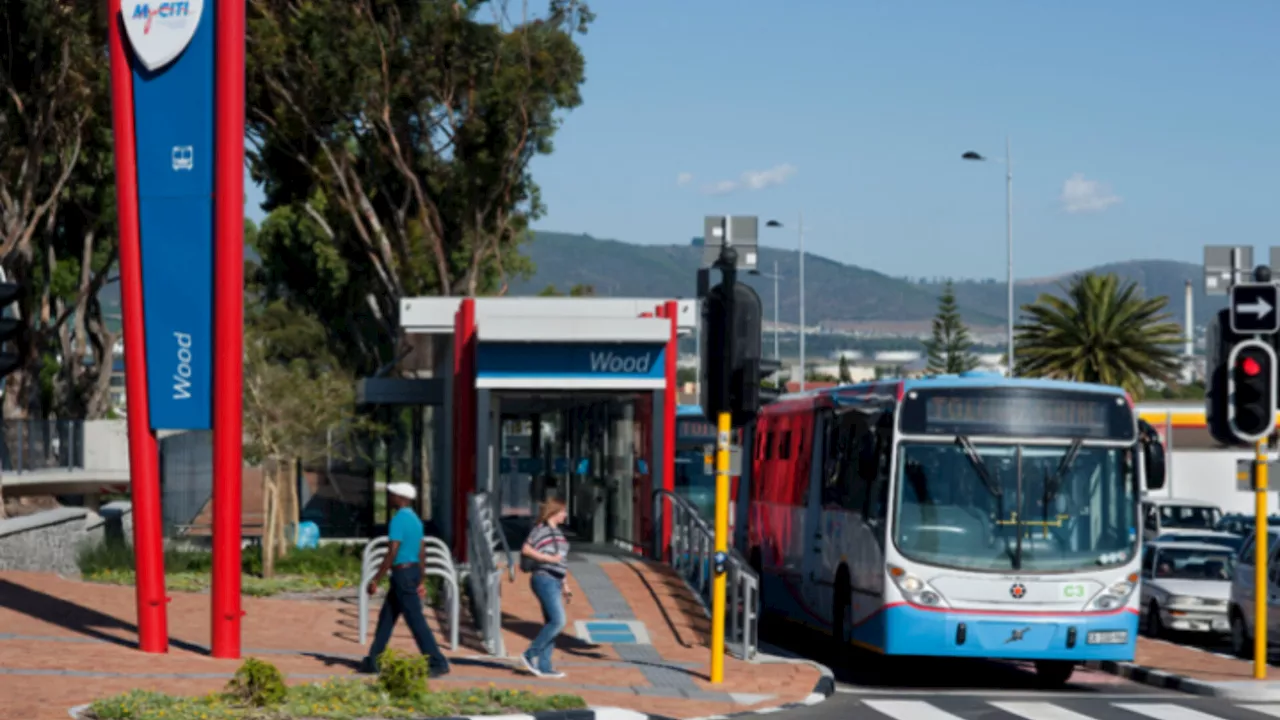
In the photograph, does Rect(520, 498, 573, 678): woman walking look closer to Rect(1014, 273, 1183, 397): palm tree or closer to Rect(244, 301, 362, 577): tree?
Rect(244, 301, 362, 577): tree

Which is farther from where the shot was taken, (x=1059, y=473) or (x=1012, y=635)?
(x=1059, y=473)

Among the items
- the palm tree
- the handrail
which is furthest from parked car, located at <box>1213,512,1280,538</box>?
the handrail

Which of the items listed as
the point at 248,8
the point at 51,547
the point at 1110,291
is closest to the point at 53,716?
the point at 51,547

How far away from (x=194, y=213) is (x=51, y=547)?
33.9 feet

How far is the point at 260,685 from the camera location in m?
13.9

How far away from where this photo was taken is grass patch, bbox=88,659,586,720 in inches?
537

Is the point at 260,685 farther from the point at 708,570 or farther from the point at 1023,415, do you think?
the point at 708,570

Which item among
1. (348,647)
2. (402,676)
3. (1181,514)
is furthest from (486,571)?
(1181,514)

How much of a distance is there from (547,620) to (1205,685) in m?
6.64

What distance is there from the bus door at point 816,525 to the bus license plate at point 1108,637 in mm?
3725

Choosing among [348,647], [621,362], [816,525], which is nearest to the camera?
[348,647]

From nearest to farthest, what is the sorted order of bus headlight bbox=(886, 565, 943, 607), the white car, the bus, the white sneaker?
the white sneaker → the bus → bus headlight bbox=(886, 565, 943, 607) → the white car

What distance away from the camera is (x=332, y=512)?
4744 centimetres

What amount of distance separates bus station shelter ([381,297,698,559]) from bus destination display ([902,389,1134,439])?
26.7 ft
